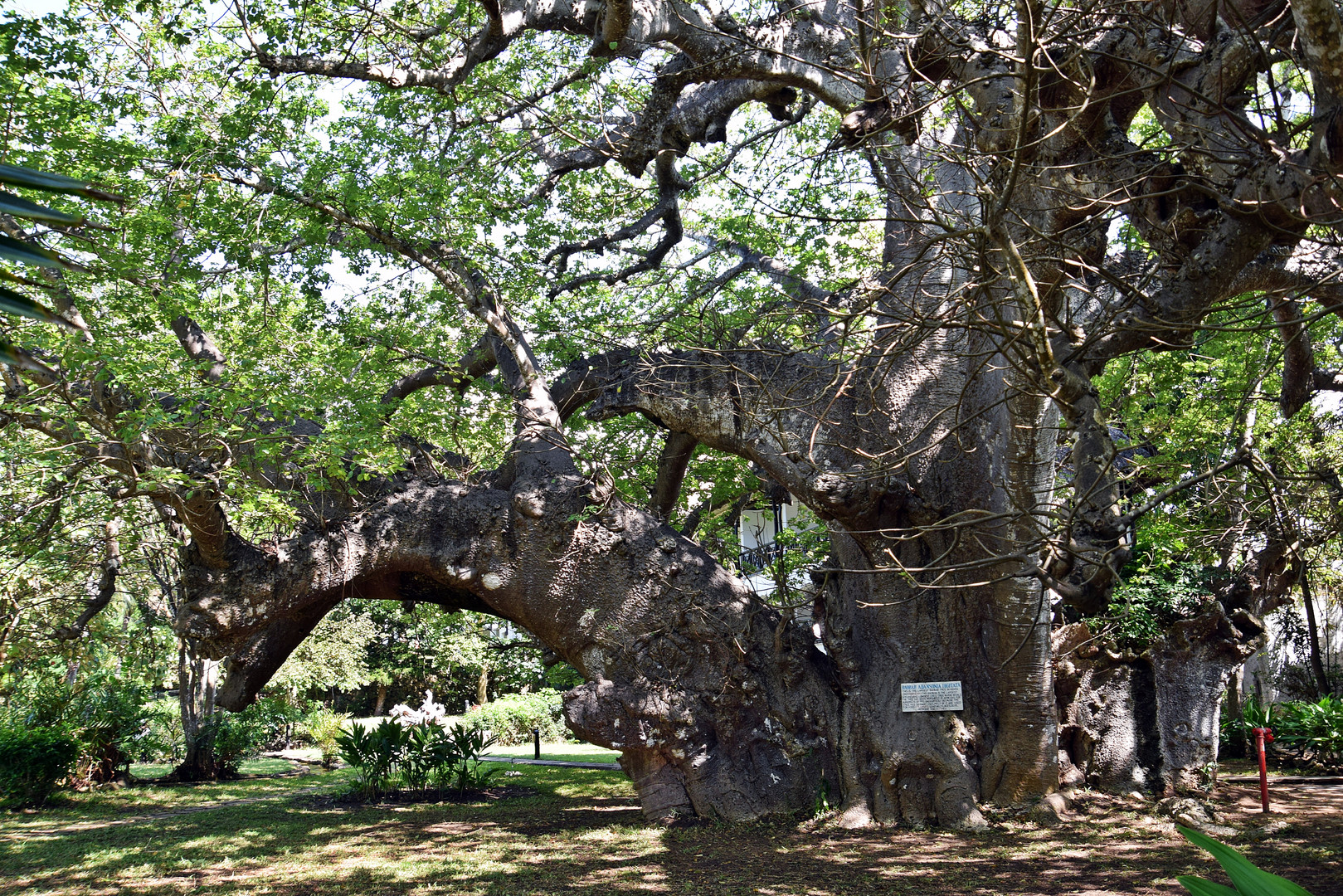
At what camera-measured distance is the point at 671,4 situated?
6973 millimetres

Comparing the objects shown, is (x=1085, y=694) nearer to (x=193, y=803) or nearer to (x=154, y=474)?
(x=154, y=474)

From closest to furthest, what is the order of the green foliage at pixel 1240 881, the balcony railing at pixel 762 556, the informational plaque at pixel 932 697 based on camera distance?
the green foliage at pixel 1240 881 < the informational plaque at pixel 932 697 < the balcony railing at pixel 762 556

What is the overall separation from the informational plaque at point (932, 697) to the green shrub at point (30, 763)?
36.4ft

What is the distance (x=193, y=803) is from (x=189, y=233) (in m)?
7.82

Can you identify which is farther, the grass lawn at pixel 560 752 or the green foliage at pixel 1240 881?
the grass lawn at pixel 560 752

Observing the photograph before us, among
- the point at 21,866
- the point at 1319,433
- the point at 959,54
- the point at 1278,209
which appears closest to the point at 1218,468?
the point at 1278,209

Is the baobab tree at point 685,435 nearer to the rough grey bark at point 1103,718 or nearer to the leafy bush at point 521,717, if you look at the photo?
the rough grey bark at point 1103,718

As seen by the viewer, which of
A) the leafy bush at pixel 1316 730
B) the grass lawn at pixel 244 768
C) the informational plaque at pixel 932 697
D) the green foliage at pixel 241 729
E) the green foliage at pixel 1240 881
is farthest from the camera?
the grass lawn at pixel 244 768

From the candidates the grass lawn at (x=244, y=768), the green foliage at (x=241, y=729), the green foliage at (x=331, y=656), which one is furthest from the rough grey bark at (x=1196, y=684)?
the green foliage at (x=331, y=656)

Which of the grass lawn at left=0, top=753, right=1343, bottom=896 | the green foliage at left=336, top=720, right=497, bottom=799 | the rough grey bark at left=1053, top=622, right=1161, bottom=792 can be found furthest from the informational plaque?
the green foliage at left=336, top=720, right=497, bottom=799

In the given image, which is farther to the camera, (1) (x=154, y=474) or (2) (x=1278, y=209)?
(1) (x=154, y=474)

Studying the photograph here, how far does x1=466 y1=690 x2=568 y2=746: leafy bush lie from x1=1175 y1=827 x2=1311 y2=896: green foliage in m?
19.3

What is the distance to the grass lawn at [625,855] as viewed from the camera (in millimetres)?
6520

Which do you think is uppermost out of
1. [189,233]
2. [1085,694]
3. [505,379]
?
[189,233]
